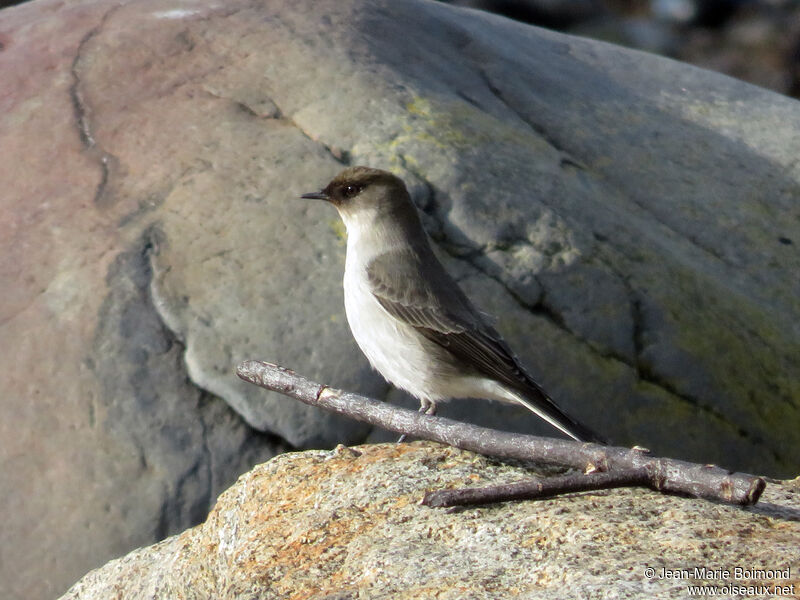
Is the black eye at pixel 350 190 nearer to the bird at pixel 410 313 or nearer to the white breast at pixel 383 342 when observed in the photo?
the bird at pixel 410 313

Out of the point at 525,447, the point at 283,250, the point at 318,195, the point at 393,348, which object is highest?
the point at 525,447

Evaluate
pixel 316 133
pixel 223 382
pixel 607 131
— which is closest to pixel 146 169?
pixel 316 133

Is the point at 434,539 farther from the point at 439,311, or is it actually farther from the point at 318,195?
the point at 318,195

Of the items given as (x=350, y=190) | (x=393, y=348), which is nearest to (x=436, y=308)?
(x=393, y=348)

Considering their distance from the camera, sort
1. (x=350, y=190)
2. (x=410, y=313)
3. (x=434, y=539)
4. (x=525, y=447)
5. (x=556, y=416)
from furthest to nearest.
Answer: (x=350, y=190), (x=410, y=313), (x=556, y=416), (x=525, y=447), (x=434, y=539)

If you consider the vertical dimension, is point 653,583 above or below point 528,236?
above

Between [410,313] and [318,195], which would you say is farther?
[318,195]

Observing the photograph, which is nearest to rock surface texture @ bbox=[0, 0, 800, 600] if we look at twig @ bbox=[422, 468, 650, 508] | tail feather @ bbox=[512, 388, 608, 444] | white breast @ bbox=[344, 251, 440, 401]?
white breast @ bbox=[344, 251, 440, 401]

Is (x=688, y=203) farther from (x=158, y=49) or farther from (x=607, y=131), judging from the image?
(x=158, y=49)
